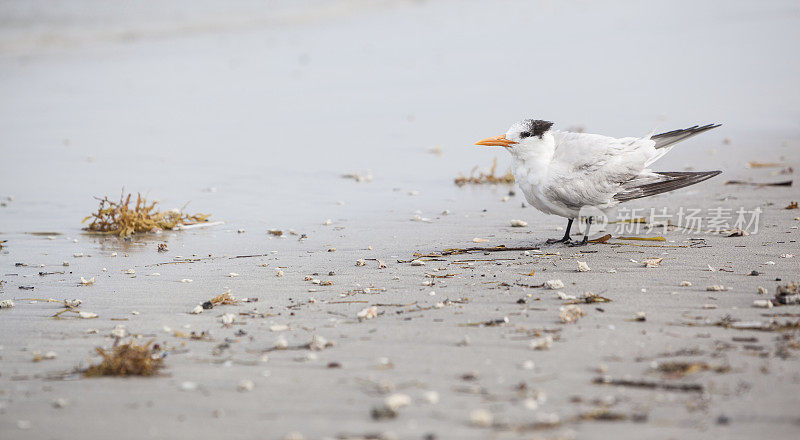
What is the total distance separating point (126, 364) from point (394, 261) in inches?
88.2

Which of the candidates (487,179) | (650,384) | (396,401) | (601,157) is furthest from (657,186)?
(396,401)

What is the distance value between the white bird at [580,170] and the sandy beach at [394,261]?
33 centimetres

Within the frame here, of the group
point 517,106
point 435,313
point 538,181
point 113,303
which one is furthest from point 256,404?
point 517,106

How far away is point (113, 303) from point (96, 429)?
5.42ft

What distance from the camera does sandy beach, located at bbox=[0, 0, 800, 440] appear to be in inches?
119

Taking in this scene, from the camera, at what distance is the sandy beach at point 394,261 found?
3025 mm

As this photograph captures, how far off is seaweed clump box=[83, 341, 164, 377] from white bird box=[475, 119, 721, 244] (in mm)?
3019

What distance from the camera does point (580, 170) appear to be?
18.5ft

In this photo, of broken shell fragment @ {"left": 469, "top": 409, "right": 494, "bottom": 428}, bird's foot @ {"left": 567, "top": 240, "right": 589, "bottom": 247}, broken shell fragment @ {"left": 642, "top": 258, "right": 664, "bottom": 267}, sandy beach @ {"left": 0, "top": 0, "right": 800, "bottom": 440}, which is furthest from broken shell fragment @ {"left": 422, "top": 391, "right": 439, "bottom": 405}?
bird's foot @ {"left": 567, "top": 240, "right": 589, "bottom": 247}

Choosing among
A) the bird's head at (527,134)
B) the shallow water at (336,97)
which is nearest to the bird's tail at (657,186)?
the bird's head at (527,134)

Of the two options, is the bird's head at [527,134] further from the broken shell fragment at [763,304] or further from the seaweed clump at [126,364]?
the seaweed clump at [126,364]

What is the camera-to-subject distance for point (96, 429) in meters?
2.92

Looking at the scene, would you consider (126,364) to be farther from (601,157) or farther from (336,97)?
(336,97)

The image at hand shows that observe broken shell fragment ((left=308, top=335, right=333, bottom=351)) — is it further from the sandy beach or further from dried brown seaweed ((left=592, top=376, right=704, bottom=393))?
dried brown seaweed ((left=592, top=376, right=704, bottom=393))
